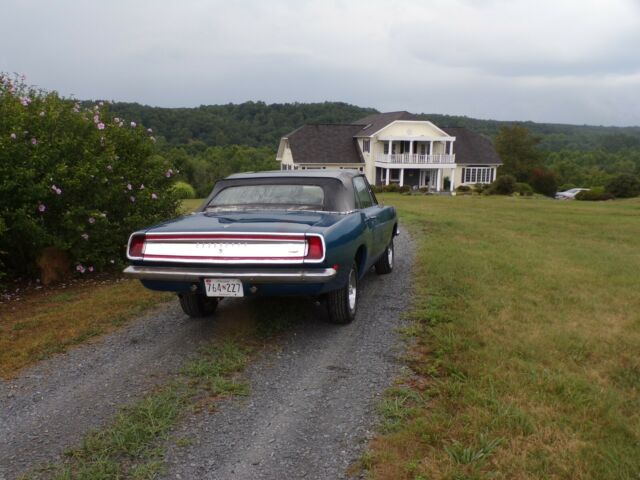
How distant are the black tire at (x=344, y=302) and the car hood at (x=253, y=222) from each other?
0.66 meters

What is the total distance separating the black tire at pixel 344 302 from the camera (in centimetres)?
519

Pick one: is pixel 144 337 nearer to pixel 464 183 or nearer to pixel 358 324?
pixel 358 324

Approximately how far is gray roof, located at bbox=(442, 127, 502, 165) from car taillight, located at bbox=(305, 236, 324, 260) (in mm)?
44774

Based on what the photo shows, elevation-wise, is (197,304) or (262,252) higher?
(262,252)

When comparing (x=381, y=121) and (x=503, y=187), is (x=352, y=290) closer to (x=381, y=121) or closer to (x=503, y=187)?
(x=503, y=187)

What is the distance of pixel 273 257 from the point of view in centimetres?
445

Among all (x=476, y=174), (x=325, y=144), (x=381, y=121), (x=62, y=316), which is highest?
(x=381, y=121)

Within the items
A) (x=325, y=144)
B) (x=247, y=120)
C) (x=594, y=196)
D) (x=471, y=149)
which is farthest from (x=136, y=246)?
(x=247, y=120)

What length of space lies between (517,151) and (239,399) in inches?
2258

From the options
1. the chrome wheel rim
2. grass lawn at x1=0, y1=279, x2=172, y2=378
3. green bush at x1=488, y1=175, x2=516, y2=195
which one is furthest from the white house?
the chrome wheel rim

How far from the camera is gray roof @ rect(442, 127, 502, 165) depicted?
155ft

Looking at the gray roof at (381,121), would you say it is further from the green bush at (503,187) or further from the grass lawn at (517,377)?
the grass lawn at (517,377)

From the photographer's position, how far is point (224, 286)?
452 centimetres

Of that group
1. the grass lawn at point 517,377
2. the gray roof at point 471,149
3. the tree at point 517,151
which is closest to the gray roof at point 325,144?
the gray roof at point 471,149
